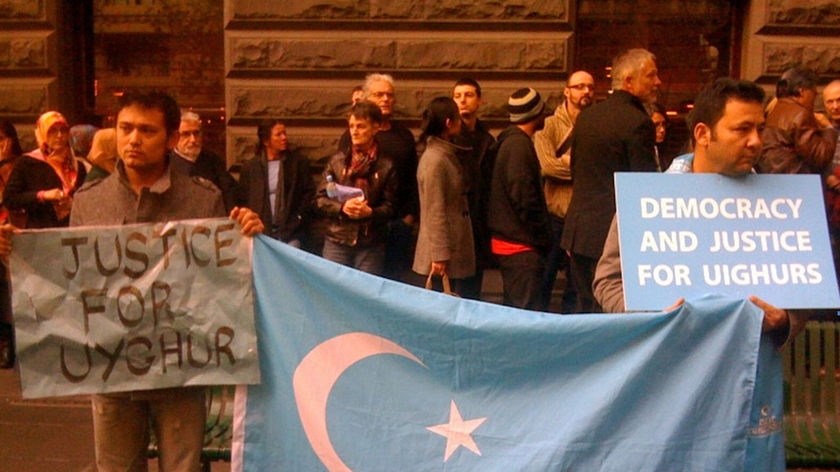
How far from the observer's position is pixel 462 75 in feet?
28.4

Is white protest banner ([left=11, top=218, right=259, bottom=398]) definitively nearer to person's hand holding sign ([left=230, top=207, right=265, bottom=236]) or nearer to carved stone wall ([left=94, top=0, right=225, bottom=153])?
person's hand holding sign ([left=230, top=207, right=265, bottom=236])

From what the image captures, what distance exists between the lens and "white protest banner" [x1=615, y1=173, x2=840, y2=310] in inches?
149

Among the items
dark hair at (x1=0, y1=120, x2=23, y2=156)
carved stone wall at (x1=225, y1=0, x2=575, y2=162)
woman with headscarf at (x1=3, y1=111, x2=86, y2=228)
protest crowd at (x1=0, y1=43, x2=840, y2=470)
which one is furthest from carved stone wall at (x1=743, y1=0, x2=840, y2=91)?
dark hair at (x1=0, y1=120, x2=23, y2=156)

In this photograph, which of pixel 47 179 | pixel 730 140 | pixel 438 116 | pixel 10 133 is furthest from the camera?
pixel 10 133

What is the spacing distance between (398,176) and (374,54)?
176 cm

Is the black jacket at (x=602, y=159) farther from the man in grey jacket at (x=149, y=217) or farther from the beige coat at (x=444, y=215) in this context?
the man in grey jacket at (x=149, y=217)

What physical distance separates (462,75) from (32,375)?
5.34 m

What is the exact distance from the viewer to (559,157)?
7484 millimetres

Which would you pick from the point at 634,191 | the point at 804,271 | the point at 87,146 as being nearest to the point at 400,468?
the point at 634,191

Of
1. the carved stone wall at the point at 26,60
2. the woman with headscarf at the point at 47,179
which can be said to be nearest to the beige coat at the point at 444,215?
the woman with headscarf at the point at 47,179

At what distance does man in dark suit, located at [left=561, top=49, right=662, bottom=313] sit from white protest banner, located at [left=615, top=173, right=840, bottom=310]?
1.97 m

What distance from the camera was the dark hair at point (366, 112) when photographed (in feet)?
21.6

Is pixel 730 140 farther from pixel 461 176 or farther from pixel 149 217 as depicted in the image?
pixel 461 176

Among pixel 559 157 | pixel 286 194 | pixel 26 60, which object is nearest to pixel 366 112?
pixel 286 194
